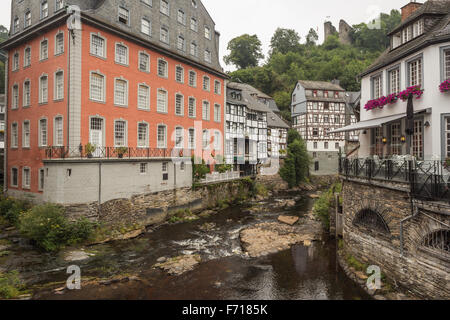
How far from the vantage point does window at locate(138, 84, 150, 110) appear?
21.1m

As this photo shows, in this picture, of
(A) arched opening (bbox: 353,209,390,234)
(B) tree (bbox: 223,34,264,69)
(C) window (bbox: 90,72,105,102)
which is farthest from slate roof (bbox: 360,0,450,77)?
(B) tree (bbox: 223,34,264,69)

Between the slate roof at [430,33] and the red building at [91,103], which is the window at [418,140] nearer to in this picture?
the slate roof at [430,33]

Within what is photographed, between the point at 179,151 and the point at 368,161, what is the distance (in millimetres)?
16814

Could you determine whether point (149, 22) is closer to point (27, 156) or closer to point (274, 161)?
point (27, 156)

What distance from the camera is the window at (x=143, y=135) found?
69.9 ft

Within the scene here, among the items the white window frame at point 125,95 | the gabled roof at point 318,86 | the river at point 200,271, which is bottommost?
the river at point 200,271

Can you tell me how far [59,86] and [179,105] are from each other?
390 inches

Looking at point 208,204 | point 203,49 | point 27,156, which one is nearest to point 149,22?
point 203,49

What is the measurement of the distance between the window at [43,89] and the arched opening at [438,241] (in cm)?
2252

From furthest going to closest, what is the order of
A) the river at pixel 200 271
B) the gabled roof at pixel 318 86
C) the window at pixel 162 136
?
1. the gabled roof at pixel 318 86
2. the window at pixel 162 136
3. the river at pixel 200 271

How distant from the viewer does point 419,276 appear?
8453 mm

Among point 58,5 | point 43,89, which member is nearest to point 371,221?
point 43,89

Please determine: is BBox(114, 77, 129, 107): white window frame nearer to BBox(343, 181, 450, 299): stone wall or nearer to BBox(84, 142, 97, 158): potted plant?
BBox(84, 142, 97, 158): potted plant

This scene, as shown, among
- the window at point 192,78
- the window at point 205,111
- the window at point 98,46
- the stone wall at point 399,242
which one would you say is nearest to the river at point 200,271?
the stone wall at point 399,242
